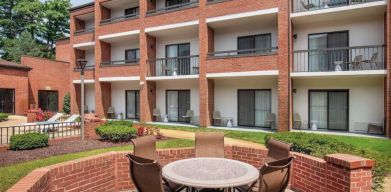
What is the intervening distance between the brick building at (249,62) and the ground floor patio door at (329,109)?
0.17 feet

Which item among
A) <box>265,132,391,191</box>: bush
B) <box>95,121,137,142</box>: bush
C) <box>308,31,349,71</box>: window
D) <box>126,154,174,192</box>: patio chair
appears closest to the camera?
<box>126,154,174,192</box>: patio chair

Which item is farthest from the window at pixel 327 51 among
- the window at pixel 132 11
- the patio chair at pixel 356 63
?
the window at pixel 132 11

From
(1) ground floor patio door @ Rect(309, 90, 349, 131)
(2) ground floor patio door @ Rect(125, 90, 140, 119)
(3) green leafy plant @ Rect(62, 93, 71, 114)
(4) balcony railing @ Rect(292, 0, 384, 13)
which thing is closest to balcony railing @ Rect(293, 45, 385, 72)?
(1) ground floor patio door @ Rect(309, 90, 349, 131)

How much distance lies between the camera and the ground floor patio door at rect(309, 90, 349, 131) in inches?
599

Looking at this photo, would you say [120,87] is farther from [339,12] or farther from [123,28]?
[339,12]

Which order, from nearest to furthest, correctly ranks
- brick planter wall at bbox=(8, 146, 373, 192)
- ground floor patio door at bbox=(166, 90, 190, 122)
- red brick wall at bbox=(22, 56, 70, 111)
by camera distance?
1. brick planter wall at bbox=(8, 146, 373, 192)
2. ground floor patio door at bbox=(166, 90, 190, 122)
3. red brick wall at bbox=(22, 56, 70, 111)

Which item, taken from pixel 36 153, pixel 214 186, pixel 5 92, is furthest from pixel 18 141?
pixel 5 92

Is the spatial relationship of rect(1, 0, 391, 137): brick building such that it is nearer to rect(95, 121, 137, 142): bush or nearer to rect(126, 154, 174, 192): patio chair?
rect(95, 121, 137, 142): bush

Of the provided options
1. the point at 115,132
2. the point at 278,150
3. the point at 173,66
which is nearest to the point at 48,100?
the point at 173,66

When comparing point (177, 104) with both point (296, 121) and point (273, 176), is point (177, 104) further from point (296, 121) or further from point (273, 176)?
point (273, 176)

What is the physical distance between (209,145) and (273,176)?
7.96 feet

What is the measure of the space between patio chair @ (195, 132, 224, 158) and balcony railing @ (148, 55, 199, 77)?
13.2 m

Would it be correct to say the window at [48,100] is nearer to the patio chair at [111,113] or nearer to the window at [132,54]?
the patio chair at [111,113]

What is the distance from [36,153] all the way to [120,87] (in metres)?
14.5
